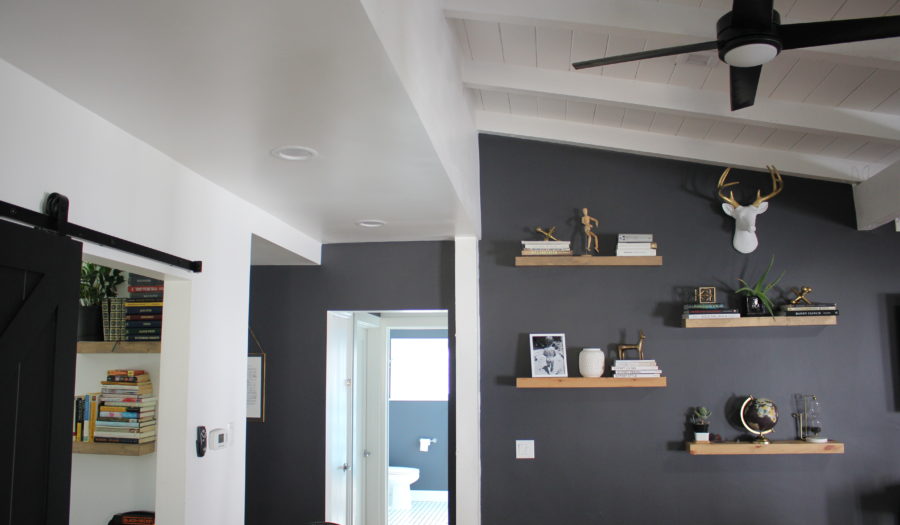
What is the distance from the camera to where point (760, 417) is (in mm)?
A: 3914

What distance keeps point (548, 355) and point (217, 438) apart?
198 centimetres

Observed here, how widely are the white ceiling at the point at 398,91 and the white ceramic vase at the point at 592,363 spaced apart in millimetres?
1072

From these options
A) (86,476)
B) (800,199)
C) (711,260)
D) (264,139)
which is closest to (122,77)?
(264,139)

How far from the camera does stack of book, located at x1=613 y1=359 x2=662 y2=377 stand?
3.99 m

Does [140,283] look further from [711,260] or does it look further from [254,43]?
[711,260]

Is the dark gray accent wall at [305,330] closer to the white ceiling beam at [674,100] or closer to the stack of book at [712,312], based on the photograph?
the white ceiling beam at [674,100]

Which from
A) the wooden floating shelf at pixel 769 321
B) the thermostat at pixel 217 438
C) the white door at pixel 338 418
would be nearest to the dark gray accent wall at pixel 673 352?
the wooden floating shelf at pixel 769 321

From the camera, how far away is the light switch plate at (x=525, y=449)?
4.13 m

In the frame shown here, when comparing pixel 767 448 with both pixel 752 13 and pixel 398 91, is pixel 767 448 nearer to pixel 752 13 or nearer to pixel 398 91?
pixel 752 13

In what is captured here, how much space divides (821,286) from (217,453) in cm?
349

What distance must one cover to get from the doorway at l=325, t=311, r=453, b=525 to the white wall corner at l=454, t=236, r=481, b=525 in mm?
203

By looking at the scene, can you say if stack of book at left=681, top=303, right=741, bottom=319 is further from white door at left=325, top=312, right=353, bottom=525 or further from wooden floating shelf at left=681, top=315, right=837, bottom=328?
white door at left=325, top=312, right=353, bottom=525

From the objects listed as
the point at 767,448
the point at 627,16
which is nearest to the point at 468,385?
the point at 767,448

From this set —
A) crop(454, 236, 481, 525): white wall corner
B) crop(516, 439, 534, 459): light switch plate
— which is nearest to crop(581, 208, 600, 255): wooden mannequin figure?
crop(454, 236, 481, 525): white wall corner
